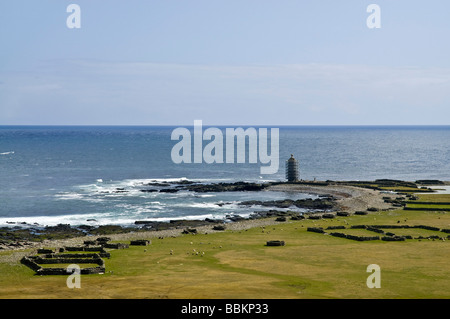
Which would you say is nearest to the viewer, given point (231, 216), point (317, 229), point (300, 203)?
point (317, 229)

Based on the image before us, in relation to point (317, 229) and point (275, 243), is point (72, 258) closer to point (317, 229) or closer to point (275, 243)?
point (275, 243)

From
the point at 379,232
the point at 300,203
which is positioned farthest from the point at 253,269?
the point at 300,203

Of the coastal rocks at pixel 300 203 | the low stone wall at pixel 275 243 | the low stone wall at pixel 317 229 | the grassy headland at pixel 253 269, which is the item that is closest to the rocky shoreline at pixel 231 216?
the coastal rocks at pixel 300 203

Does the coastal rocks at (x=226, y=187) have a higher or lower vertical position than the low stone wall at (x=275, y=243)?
higher

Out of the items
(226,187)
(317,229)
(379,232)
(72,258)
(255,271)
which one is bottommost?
(255,271)

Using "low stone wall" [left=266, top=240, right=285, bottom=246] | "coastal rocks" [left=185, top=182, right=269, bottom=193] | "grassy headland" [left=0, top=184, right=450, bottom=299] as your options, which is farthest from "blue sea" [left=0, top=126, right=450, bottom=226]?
"low stone wall" [left=266, top=240, right=285, bottom=246]

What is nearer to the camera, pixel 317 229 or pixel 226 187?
pixel 317 229

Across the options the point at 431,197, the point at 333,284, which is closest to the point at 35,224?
the point at 333,284

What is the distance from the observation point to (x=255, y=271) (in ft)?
167

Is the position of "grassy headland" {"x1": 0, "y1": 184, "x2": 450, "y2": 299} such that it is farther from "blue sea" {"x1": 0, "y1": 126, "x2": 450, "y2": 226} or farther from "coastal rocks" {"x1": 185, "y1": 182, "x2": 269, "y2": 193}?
"coastal rocks" {"x1": 185, "y1": 182, "x2": 269, "y2": 193}

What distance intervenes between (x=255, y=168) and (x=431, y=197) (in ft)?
262

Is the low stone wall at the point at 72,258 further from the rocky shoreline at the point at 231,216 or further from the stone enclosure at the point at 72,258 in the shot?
the rocky shoreline at the point at 231,216

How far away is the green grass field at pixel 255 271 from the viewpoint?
4341 centimetres

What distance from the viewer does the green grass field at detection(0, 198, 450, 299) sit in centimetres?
4341
